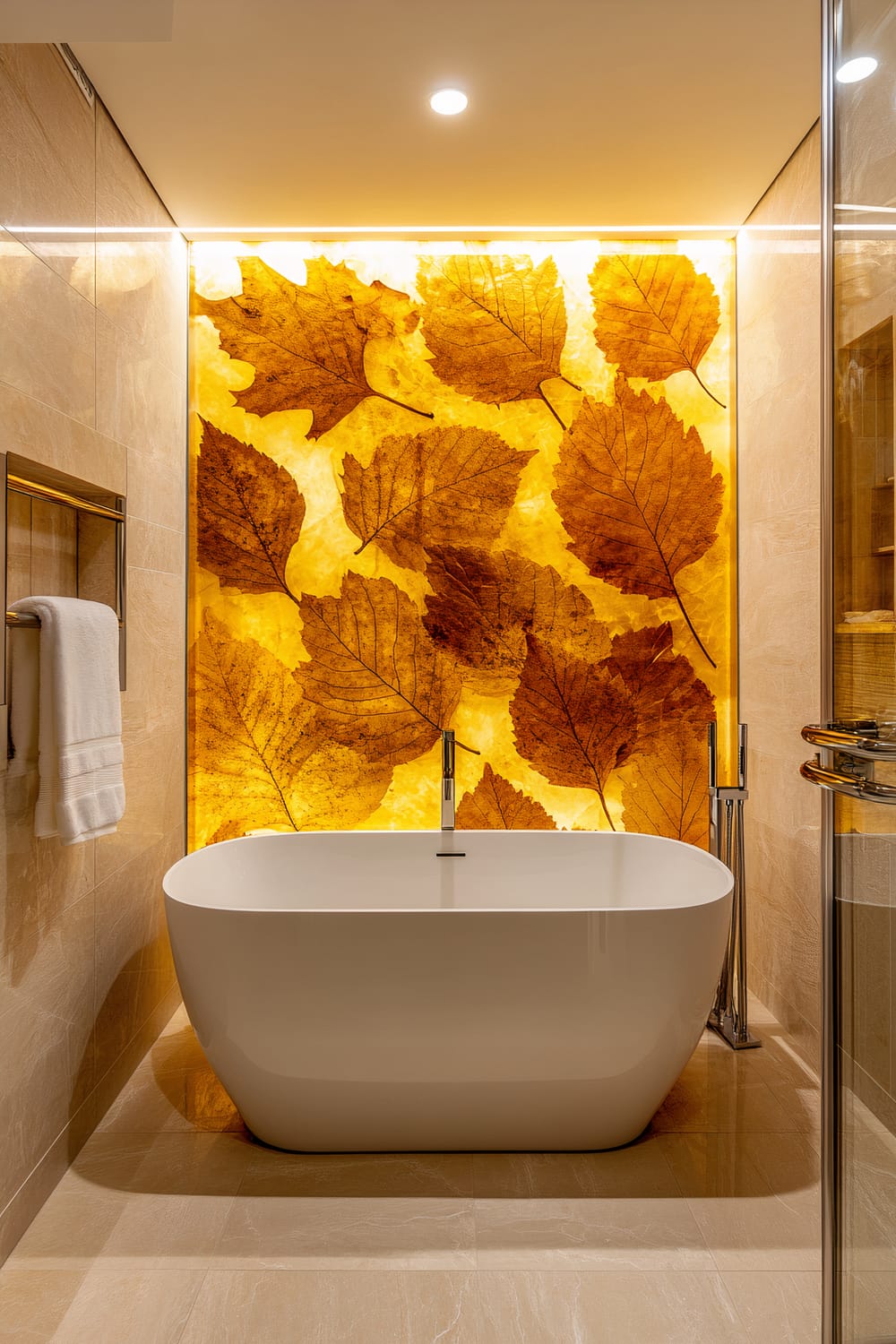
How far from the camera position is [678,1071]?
2.21 metres

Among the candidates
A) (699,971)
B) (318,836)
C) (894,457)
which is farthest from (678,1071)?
(894,457)

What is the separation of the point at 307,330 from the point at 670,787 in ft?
6.98

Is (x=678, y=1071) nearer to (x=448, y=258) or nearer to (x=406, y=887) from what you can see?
(x=406, y=887)

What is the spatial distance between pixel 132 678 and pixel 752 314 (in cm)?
239

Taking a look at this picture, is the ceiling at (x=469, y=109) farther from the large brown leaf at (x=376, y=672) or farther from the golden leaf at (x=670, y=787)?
the golden leaf at (x=670, y=787)

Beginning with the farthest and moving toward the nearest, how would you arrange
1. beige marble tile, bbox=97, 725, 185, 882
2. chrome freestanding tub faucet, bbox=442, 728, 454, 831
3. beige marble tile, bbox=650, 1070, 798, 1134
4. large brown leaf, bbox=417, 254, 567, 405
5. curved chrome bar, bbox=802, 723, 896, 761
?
large brown leaf, bbox=417, 254, 567, 405 < chrome freestanding tub faucet, bbox=442, 728, 454, 831 < beige marble tile, bbox=97, 725, 185, 882 < beige marble tile, bbox=650, 1070, 798, 1134 < curved chrome bar, bbox=802, 723, 896, 761

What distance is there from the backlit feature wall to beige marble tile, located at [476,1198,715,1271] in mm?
1408

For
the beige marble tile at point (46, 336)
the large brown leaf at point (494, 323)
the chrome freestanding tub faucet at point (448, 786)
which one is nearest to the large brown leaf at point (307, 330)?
the large brown leaf at point (494, 323)

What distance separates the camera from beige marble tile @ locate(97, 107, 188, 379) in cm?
240

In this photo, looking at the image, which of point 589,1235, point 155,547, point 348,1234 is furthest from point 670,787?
point 155,547

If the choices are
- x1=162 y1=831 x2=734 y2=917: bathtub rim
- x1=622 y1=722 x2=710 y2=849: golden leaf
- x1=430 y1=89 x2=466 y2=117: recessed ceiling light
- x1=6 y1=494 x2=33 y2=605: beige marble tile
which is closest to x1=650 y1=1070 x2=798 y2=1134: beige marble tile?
x1=162 y1=831 x2=734 y2=917: bathtub rim

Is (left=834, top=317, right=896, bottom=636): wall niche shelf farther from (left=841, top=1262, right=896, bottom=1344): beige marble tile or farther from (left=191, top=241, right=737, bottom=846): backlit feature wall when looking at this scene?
(left=191, top=241, right=737, bottom=846): backlit feature wall

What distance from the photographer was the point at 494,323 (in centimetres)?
321

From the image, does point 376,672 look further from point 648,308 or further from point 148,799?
point 648,308
